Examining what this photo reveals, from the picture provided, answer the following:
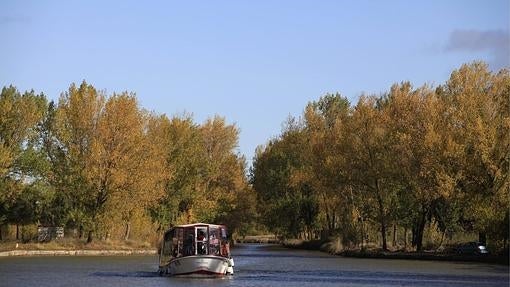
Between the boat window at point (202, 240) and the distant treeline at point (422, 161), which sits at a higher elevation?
the distant treeline at point (422, 161)

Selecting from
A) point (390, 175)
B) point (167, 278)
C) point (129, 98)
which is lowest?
point (167, 278)

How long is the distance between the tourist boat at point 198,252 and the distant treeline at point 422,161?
21.1m

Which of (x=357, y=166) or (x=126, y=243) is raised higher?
(x=357, y=166)

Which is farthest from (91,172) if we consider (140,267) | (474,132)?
(474,132)

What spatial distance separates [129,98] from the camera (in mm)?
79750

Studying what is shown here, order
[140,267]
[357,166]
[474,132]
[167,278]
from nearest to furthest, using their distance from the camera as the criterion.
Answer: [167,278] < [140,267] < [474,132] < [357,166]

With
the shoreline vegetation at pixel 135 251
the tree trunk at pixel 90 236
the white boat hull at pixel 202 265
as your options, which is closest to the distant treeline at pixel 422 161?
the shoreline vegetation at pixel 135 251

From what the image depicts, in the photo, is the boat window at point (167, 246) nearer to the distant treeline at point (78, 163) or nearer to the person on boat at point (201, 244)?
the person on boat at point (201, 244)

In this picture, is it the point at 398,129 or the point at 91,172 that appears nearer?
the point at 398,129

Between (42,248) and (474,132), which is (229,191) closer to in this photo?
(42,248)

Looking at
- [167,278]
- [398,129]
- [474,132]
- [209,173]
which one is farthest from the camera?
[209,173]

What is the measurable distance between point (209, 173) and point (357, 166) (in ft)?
97.3

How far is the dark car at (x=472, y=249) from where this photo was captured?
2464 inches

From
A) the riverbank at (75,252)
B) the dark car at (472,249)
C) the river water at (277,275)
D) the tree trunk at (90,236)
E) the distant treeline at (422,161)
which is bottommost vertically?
the river water at (277,275)
